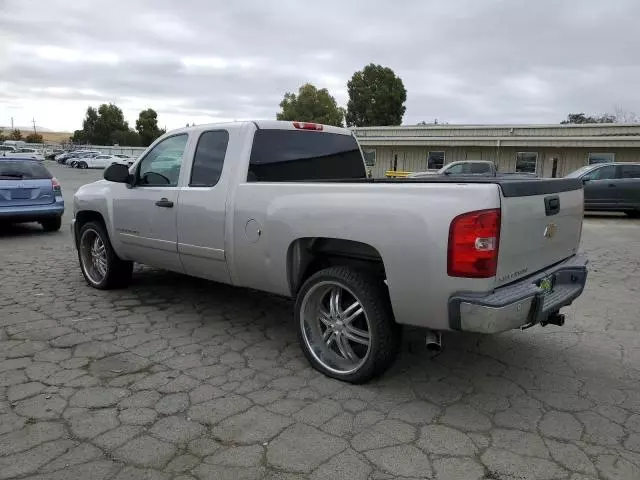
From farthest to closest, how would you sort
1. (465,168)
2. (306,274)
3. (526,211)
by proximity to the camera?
1. (465,168)
2. (306,274)
3. (526,211)

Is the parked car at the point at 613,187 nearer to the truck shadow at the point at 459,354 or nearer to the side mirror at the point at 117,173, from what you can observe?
the truck shadow at the point at 459,354

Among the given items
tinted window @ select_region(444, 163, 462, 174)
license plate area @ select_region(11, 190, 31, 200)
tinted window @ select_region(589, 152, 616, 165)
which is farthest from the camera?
tinted window @ select_region(589, 152, 616, 165)

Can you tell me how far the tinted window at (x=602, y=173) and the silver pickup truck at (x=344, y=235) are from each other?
12.6 metres

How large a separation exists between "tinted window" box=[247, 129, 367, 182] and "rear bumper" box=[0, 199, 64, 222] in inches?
294

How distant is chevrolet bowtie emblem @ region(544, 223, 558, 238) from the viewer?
3.41 metres

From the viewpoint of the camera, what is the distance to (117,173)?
5238 millimetres

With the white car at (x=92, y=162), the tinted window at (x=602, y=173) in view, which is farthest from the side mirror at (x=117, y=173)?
the white car at (x=92, y=162)

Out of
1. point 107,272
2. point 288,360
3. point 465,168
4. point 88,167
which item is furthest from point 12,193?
point 88,167

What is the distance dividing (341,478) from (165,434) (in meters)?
1.05

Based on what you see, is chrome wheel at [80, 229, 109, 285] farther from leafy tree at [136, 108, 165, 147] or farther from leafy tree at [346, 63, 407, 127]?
leafy tree at [136, 108, 165, 147]

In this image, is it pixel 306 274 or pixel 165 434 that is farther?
pixel 306 274

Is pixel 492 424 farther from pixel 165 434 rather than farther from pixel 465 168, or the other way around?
pixel 465 168

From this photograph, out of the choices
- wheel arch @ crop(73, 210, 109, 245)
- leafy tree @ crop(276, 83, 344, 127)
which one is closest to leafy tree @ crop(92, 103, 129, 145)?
leafy tree @ crop(276, 83, 344, 127)

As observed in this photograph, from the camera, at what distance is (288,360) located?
403cm
